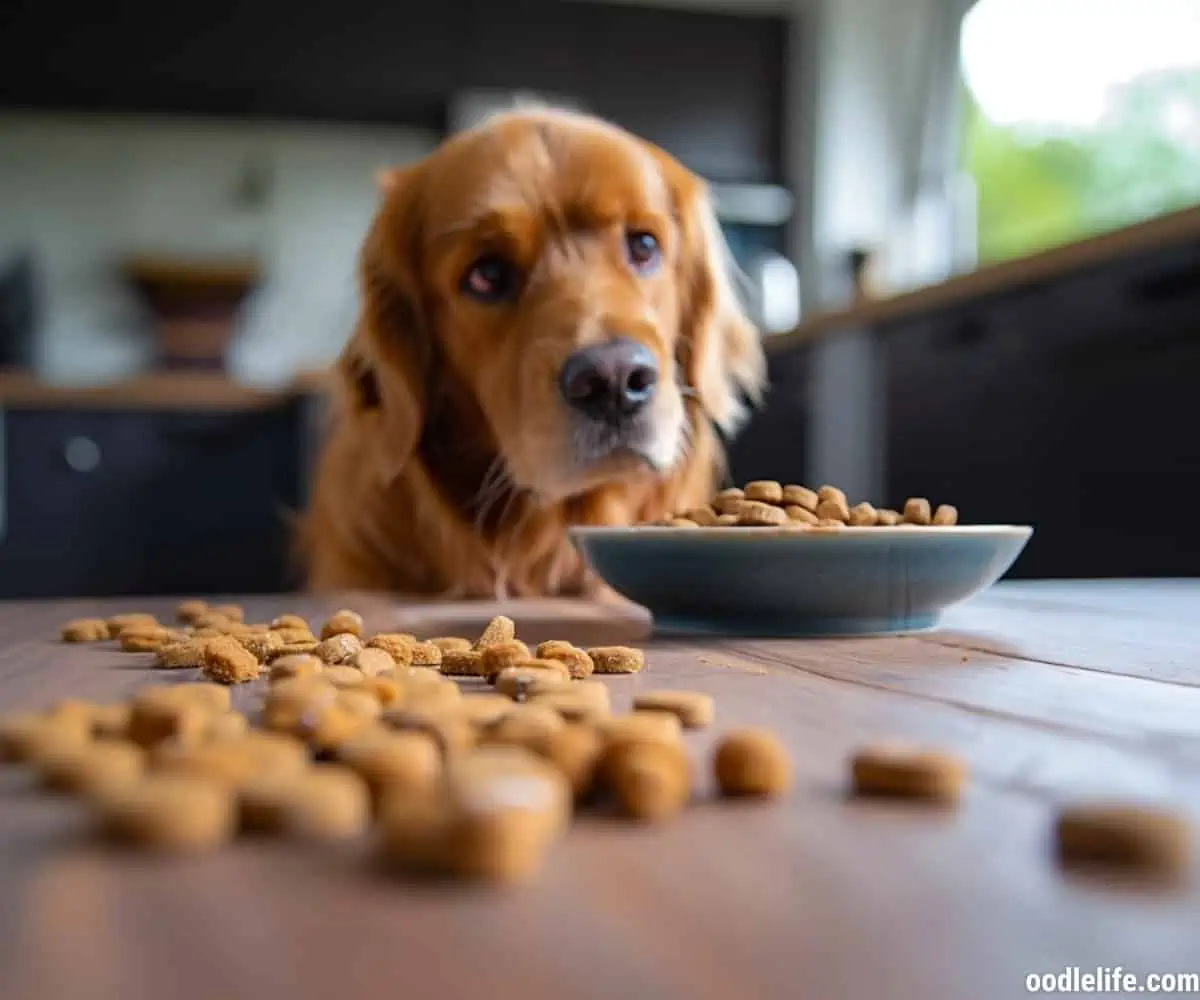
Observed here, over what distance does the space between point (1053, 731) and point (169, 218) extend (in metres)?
5.04

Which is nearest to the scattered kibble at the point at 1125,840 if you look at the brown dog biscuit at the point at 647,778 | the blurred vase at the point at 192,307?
the brown dog biscuit at the point at 647,778

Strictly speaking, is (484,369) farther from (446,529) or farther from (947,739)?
(947,739)

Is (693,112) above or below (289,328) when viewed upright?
above

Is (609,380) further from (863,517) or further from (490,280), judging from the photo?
(863,517)

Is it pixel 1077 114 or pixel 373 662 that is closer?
pixel 373 662

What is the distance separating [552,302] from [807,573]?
885mm

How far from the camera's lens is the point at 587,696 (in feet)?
2.01

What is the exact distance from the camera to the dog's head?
5.30 feet

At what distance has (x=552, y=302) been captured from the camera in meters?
1.73

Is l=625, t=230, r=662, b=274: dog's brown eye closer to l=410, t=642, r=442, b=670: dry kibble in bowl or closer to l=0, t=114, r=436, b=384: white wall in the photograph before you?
l=410, t=642, r=442, b=670: dry kibble in bowl

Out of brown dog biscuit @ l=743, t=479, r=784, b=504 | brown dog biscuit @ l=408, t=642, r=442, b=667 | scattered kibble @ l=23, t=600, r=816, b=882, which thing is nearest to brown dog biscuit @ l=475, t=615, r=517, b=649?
brown dog biscuit @ l=408, t=642, r=442, b=667

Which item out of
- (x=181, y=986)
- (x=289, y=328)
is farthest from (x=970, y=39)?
(x=181, y=986)

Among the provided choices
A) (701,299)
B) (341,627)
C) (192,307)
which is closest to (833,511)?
(341,627)

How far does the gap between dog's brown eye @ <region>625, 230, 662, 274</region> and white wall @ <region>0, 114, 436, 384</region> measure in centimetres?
314
